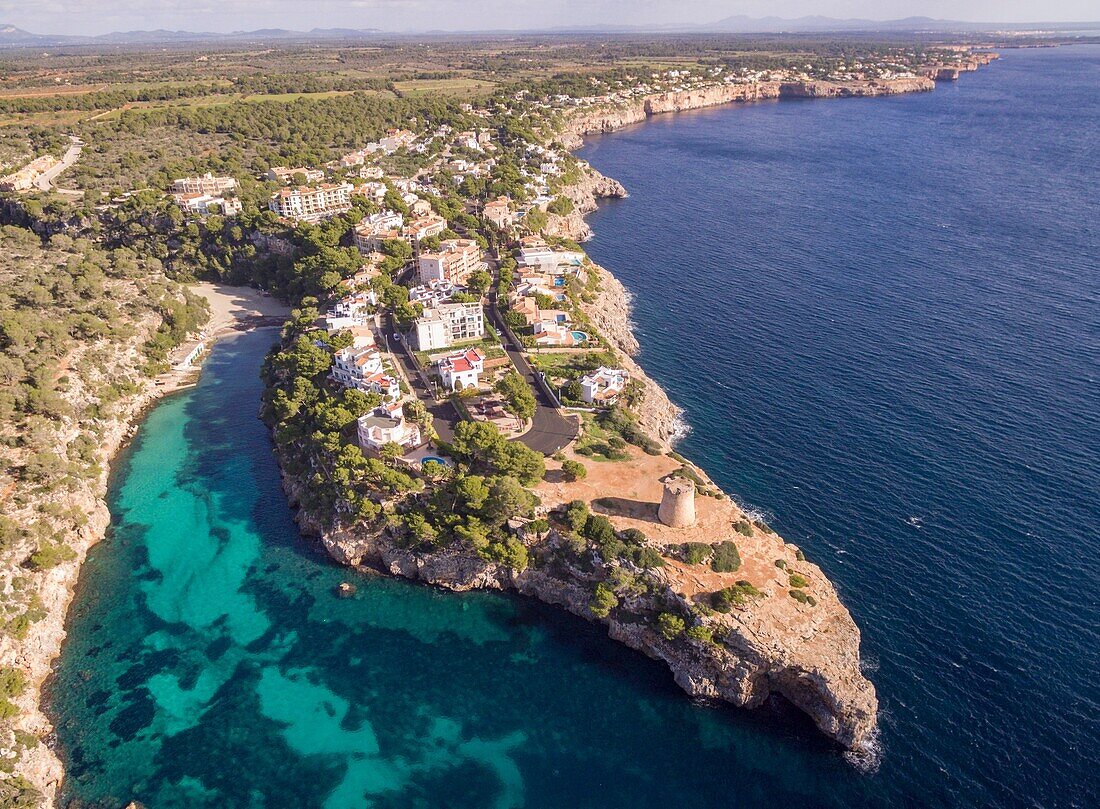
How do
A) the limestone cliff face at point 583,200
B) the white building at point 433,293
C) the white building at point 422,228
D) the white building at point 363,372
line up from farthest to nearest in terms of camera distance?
the limestone cliff face at point 583,200 → the white building at point 422,228 → the white building at point 433,293 → the white building at point 363,372

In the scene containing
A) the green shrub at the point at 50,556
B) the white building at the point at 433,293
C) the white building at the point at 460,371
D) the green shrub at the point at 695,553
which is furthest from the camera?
the white building at the point at 433,293

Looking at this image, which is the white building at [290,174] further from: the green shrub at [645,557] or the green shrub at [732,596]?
the green shrub at [732,596]

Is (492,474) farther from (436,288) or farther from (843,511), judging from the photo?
(436,288)

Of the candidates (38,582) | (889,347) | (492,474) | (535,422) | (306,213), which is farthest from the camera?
(306,213)

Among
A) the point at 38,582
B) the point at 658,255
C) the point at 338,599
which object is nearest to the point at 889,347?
the point at 658,255

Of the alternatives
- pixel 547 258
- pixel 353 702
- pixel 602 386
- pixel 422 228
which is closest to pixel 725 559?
pixel 602 386

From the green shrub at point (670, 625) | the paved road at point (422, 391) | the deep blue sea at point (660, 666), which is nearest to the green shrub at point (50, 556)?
the deep blue sea at point (660, 666)

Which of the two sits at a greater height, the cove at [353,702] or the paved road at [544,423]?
the paved road at [544,423]

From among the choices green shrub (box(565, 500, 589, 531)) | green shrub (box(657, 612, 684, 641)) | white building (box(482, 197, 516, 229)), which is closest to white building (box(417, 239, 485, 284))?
white building (box(482, 197, 516, 229))
